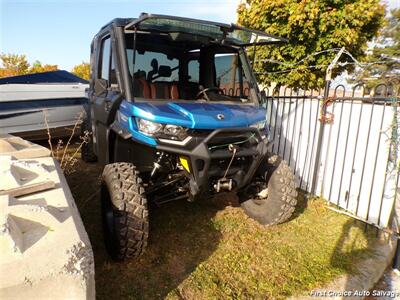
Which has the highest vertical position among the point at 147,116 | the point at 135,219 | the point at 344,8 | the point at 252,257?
the point at 344,8

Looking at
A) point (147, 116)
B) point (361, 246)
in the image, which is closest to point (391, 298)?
point (361, 246)

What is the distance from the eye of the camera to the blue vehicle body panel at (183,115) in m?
2.60

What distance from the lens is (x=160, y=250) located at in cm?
305

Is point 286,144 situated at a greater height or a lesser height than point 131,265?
greater

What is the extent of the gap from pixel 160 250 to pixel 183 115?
1427mm

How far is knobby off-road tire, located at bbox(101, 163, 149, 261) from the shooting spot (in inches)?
99.7

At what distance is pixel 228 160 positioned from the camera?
286 cm

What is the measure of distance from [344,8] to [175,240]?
6.24 meters

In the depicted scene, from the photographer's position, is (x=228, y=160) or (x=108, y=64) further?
(x=108, y=64)

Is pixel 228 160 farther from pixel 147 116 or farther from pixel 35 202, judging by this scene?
pixel 35 202

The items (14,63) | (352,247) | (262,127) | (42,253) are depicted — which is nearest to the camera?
(42,253)

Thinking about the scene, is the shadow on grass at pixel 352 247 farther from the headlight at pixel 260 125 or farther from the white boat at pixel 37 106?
the white boat at pixel 37 106

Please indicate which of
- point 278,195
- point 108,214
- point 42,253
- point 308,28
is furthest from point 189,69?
point 308,28

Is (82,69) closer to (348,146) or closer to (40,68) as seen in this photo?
(40,68)
